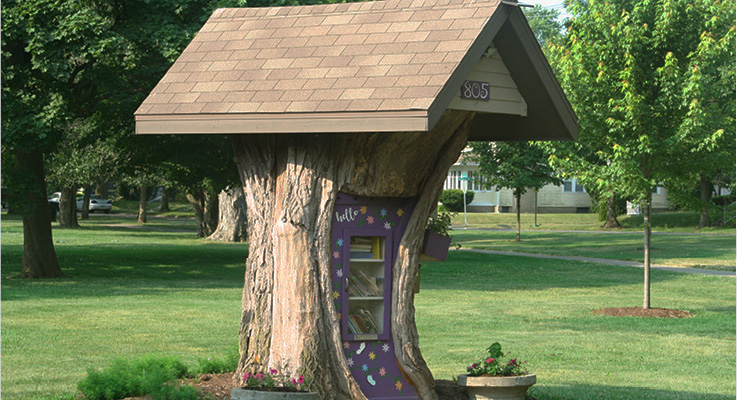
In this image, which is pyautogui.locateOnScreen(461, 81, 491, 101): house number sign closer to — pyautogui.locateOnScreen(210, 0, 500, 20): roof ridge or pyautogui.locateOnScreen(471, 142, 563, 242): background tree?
pyautogui.locateOnScreen(210, 0, 500, 20): roof ridge

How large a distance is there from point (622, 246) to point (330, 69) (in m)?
33.1

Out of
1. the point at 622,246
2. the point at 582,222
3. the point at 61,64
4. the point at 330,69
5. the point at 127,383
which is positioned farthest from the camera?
the point at 582,222

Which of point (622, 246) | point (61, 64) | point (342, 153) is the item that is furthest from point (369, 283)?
point (622, 246)

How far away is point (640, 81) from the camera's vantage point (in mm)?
18922

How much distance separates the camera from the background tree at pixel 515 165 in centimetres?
4159

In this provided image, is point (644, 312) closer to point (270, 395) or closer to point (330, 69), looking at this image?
point (330, 69)

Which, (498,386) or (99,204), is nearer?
(498,386)

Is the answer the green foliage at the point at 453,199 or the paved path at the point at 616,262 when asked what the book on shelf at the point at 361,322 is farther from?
the green foliage at the point at 453,199

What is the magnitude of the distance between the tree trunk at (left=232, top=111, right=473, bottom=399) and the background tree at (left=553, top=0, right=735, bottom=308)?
9962 millimetres

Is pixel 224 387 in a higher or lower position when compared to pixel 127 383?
lower

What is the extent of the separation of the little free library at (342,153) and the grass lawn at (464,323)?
2566 mm

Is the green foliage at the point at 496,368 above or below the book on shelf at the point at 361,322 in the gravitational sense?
below

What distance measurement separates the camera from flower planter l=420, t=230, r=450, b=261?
31.0 feet

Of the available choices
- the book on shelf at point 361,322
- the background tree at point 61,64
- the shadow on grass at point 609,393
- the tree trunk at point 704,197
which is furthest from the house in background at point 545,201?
the book on shelf at point 361,322
